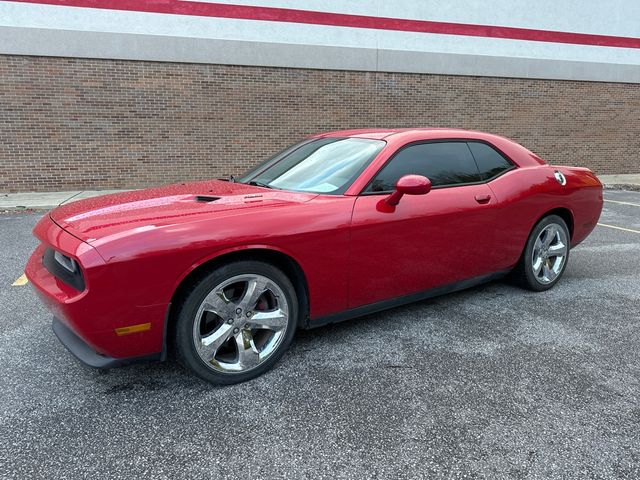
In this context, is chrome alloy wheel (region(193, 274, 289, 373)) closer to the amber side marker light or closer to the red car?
the red car

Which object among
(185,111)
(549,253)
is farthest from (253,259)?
(185,111)

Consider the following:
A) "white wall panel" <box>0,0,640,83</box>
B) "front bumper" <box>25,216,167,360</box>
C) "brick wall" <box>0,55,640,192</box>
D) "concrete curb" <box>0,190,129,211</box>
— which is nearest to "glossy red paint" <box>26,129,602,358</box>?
"front bumper" <box>25,216,167,360</box>

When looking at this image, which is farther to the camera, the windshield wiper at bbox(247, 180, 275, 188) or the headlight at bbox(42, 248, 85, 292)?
the windshield wiper at bbox(247, 180, 275, 188)

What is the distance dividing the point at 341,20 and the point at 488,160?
8942mm

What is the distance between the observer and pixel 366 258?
9.41 ft

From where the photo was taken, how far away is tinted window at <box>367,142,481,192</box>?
10.2 ft

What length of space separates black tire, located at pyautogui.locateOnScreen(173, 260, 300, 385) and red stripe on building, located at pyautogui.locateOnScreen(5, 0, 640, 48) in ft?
31.9

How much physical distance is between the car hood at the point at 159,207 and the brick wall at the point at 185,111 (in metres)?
8.34

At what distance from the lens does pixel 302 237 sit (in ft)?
8.53

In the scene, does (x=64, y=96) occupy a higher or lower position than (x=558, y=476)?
higher

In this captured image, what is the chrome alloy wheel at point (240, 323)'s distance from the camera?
95.1 inches

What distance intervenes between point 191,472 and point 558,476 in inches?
60.7

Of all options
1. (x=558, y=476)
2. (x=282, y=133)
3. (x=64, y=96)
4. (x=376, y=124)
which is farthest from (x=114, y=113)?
(x=558, y=476)

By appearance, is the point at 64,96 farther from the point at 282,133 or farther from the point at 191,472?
the point at 191,472
